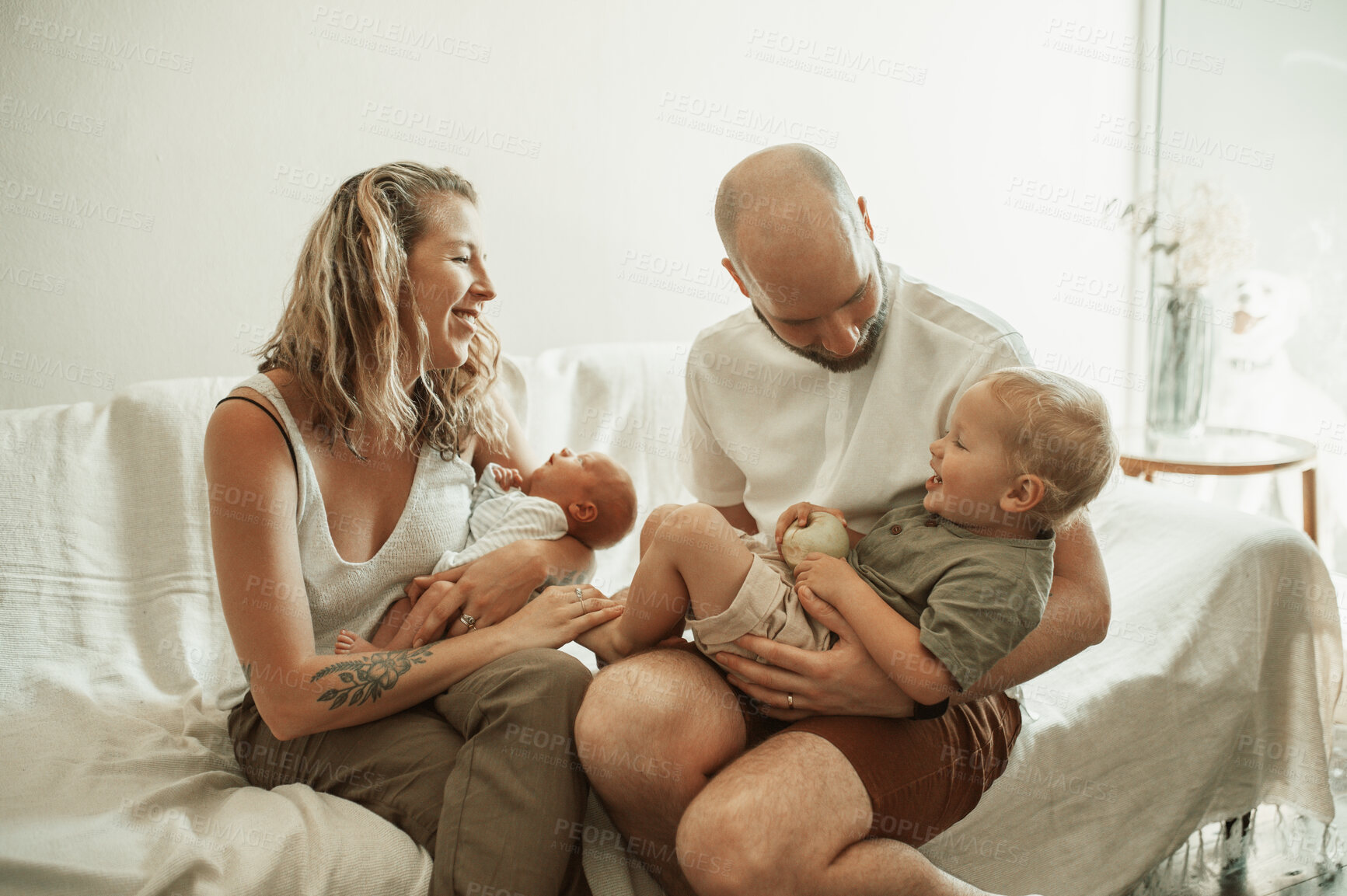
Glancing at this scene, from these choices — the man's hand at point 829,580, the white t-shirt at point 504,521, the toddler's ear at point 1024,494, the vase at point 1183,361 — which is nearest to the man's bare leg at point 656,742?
the man's hand at point 829,580

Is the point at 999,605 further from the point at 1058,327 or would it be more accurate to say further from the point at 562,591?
the point at 1058,327

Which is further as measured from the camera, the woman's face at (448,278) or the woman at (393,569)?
the woman's face at (448,278)

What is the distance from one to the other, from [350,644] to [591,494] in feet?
1.63

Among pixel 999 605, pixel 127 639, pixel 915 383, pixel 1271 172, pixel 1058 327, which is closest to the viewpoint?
pixel 999 605

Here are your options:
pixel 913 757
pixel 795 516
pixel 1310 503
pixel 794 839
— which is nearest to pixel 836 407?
pixel 795 516

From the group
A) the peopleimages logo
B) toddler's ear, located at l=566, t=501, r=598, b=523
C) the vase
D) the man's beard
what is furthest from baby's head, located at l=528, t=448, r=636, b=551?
the vase

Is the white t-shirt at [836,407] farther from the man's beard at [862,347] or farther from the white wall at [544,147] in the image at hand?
the white wall at [544,147]

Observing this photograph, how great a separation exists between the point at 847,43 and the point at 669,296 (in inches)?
40.1

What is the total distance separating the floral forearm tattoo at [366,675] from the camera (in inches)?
50.4

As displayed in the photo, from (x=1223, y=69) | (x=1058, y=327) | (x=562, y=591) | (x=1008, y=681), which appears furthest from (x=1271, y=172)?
(x=562, y=591)

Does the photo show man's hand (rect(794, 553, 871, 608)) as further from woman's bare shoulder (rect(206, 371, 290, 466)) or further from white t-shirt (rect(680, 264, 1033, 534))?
woman's bare shoulder (rect(206, 371, 290, 466))

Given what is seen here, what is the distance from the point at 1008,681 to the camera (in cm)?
131

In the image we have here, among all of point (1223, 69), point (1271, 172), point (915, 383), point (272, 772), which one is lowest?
point (272, 772)

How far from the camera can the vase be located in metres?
2.64
